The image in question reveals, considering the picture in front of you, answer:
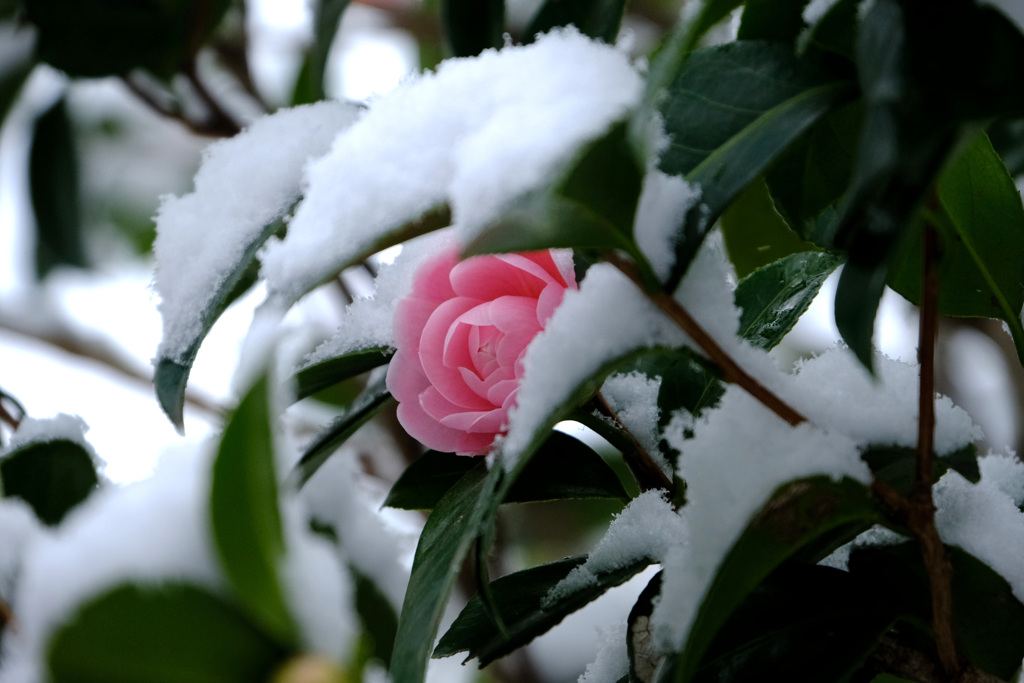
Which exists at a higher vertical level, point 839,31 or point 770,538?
point 839,31

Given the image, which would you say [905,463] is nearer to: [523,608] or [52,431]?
[523,608]

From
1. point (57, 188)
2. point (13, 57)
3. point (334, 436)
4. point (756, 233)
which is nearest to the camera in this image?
point (334, 436)

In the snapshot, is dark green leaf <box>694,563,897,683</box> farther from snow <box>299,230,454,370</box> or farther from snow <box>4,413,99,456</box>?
snow <box>4,413,99,456</box>

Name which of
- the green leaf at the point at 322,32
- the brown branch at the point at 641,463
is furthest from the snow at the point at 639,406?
the green leaf at the point at 322,32

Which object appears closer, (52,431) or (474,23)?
(52,431)

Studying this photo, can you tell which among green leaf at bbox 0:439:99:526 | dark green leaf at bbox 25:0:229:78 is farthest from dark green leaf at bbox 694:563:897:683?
dark green leaf at bbox 25:0:229:78

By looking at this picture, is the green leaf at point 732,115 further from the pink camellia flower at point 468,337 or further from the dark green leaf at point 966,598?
the dark green leaf at point 966,598

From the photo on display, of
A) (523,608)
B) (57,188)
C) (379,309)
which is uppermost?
(379,309)

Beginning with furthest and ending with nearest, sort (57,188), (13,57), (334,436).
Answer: (57,188)
(13,57)
(334,436)

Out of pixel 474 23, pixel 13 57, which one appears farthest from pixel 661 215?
pixel 13 57
